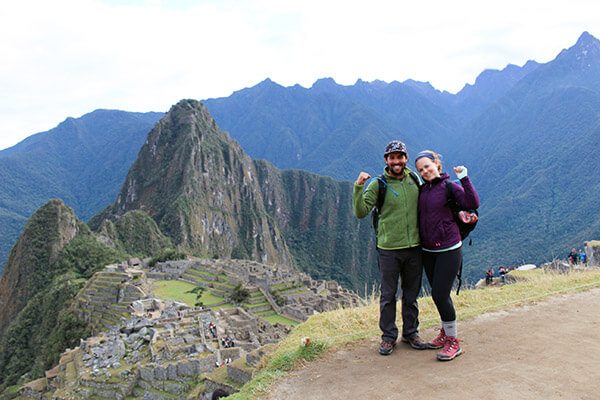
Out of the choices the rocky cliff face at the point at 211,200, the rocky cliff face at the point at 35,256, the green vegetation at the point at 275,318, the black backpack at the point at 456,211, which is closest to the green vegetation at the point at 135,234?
the rocky cliff face at the point at 35,256

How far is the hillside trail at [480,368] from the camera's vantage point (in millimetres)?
4609

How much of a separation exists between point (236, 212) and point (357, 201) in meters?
141

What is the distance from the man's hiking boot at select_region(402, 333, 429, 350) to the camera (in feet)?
19.0

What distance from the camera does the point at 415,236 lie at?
18.5 feet

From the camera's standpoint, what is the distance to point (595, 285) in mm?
8422

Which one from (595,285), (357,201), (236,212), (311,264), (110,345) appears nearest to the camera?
(357,201)

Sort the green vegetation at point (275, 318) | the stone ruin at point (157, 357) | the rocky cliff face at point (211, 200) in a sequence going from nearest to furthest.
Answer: the stone ruin at point (157, 357)
the green vegetation at point (275, 318)
the rocky cliff face at point (211, 200)

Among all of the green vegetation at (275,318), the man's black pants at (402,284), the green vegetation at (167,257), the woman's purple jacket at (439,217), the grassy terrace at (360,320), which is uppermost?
the woman's purple jacket at (439,217)

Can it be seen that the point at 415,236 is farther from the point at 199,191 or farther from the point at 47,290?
the point at 199,191

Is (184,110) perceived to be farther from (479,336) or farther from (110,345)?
(479,336)

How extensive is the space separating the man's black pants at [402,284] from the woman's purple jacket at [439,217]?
11.5 inches

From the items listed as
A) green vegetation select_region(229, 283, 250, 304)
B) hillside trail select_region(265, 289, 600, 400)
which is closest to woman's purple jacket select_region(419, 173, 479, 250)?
hillside trail select_region(265, 289, 600, 400)

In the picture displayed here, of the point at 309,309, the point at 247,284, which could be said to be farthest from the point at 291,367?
the point at 247,284

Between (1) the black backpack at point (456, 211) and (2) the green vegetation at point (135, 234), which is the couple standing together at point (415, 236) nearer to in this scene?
(1) the black backpack at point (456, 211)
